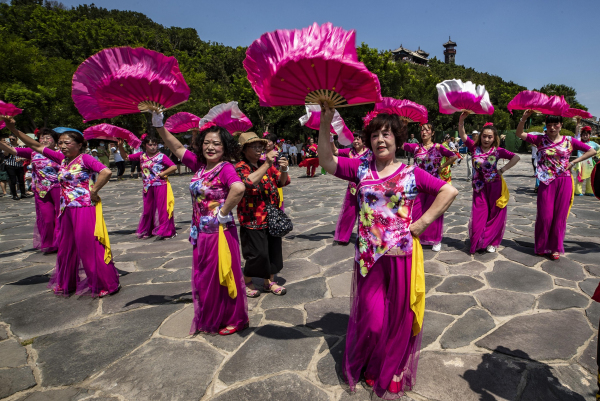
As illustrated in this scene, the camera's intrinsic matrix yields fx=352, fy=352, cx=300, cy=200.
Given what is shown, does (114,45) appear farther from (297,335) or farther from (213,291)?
(297,335)

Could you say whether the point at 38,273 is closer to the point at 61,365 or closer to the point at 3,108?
the point at 3,108

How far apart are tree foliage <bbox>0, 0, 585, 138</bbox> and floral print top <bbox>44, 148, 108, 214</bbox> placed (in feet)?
57.1

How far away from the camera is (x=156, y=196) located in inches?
290

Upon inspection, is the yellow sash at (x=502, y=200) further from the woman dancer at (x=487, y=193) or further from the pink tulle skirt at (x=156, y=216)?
the pink tulle skirt at (x=156, y=216)

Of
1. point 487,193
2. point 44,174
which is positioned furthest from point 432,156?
point 44,174

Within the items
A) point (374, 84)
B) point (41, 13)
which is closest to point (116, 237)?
point (374, 84)

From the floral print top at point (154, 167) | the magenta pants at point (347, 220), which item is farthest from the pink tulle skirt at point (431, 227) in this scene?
the floral print top at point (154, 167)

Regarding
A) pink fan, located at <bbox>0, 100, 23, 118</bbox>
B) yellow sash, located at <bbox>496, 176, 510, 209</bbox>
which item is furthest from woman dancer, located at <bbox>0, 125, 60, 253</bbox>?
yellow sash, located at <bbox>496, 176, 510, 209</bbox>

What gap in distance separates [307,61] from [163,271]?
4.36m

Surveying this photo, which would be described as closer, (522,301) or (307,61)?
(307,61)

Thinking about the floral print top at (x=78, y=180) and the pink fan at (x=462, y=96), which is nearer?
the floral print top at (x=78, y=180)

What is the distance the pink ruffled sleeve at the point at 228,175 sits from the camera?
3.12m

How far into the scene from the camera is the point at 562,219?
205 inches

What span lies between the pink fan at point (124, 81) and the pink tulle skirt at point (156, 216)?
4.32 meters
